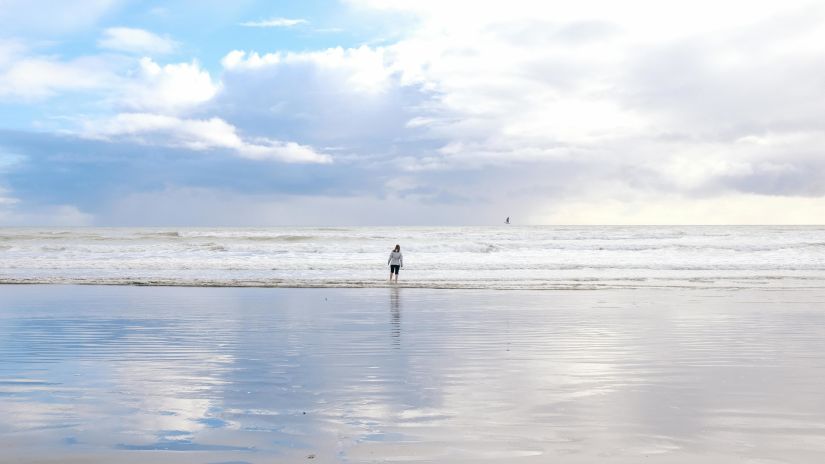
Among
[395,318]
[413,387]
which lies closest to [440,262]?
[395,318]

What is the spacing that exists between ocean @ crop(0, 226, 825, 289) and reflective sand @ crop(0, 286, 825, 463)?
510 inches

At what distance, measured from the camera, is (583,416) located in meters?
6.29

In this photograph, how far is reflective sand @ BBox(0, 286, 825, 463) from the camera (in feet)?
17.7

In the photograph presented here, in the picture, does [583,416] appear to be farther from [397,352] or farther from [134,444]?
[397,352]

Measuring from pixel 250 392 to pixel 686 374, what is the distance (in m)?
4.46

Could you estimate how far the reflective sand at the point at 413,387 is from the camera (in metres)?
5.39

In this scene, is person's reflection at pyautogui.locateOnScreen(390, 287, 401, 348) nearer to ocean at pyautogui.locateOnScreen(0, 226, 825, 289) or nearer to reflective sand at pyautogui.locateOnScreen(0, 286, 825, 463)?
reflective sand at pyautogui.locateOnScreen(0, 286, 825, 463)

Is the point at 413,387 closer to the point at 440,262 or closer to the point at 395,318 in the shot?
the point at 395,318

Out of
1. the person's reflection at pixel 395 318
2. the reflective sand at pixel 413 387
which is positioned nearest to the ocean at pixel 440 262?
the person's reflection at pixel 395 318

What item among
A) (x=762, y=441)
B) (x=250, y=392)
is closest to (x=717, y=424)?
(x=762, y=441)

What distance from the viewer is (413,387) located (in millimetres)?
7648

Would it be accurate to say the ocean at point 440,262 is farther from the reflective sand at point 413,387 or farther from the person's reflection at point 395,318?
the reflective sand at point 413,387

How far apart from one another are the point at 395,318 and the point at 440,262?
28.5 meters

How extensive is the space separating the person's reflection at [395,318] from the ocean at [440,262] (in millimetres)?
4947
